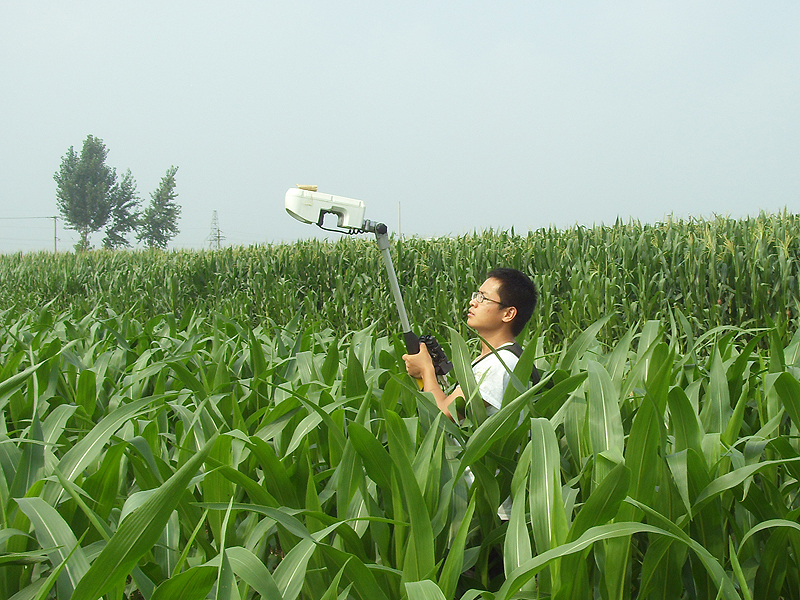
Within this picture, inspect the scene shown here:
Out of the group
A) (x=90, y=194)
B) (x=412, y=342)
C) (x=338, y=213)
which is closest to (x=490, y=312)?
(x=412, y=342)

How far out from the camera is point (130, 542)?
87cm

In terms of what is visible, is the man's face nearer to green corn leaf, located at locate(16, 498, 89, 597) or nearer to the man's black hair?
the man's black hair

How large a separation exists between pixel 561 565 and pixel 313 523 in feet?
1.70

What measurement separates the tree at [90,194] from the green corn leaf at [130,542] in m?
70.7

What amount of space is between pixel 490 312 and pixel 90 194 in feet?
233

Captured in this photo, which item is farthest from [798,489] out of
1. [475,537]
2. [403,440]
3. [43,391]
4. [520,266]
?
[520,266]

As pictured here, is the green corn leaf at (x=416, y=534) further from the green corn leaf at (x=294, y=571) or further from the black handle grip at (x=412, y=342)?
the black handle grip at (x=412, y=342)

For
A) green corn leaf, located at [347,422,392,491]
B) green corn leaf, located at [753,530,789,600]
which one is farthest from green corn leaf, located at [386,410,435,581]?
green corn leaf, located at [753,530,789,600]

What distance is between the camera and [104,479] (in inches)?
52.8

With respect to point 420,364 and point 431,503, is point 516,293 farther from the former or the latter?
point 431,503

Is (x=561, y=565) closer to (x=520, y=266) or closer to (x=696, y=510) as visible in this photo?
(x=696, y=510)

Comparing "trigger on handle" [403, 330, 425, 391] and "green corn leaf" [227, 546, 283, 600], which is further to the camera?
"trigger on handle" [403, 330, 425, 391]

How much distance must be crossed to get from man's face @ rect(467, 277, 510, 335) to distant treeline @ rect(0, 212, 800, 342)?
73 centimetres

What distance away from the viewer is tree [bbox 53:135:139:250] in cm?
6431
